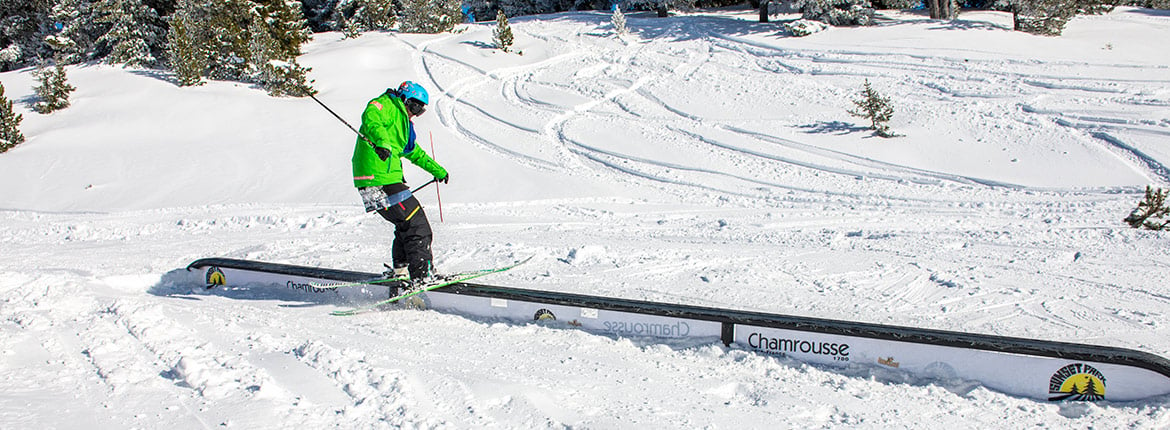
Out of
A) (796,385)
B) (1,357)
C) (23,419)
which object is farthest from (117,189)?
(796,385)

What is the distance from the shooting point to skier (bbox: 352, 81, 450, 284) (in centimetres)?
527

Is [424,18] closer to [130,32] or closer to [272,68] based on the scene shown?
[130,32]

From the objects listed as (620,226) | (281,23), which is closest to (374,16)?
(281,23)

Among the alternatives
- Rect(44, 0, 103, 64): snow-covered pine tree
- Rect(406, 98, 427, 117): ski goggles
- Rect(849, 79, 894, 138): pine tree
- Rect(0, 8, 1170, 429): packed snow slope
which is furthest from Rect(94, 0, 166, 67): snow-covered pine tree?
Rect(849, 79, 894, 138): pine tree

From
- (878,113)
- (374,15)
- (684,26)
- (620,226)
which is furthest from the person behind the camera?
(374,15)

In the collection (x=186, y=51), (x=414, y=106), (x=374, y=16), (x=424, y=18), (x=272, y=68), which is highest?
(x=374, y=16)

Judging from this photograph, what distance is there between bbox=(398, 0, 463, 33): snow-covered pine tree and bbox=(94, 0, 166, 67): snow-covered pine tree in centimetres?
883

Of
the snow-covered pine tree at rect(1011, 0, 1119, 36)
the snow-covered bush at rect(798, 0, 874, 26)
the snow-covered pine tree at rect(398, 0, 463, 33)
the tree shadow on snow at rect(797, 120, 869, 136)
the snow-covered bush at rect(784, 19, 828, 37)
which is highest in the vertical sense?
the snow-covered pine tree at rect(398, 0, 463, 33)

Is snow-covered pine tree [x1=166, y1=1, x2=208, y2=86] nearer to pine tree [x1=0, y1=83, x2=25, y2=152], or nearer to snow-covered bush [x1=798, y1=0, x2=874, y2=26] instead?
pine tree [x1=0, y1=83, x2=25, y2=152]

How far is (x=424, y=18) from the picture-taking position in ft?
93.7

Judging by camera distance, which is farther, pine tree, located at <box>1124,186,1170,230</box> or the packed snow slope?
pine tree, located at <box>1124,186,1170,230</box>

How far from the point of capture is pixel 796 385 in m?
4.15

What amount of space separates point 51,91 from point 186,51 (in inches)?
123

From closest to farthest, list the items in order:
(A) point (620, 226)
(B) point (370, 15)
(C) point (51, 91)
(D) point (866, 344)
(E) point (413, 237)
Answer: (D) point (866, 344) → (E) point (413, 237) → (A) point (620, 226) → (C) point (51, 91) → (B) point (370, 15)
